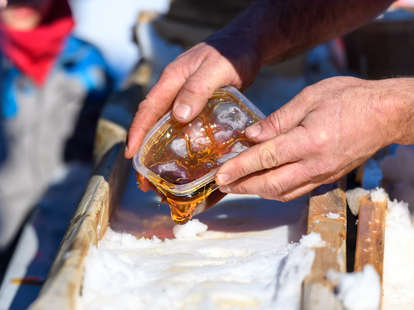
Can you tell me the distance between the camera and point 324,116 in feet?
3.62

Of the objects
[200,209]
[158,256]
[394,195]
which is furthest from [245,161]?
[394,195]

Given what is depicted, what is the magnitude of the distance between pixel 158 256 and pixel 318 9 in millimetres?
932

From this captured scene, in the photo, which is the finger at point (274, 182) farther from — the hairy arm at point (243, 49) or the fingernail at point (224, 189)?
the hairy arm at point (243, 49)

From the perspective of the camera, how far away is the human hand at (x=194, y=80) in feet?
3.98

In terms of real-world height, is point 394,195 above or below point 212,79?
below

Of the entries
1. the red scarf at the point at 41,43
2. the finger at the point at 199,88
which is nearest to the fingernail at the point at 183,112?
the finger at the point at 199,88

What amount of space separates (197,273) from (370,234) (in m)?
0.38

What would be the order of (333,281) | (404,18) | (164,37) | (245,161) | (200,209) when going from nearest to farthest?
(333,281), (245,161), (200,209), (404,18), (164,37)

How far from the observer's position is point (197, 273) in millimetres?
1040

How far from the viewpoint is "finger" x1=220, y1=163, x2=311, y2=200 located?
1137 mm

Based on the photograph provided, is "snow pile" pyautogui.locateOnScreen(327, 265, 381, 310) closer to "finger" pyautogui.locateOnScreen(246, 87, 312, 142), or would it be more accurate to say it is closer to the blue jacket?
"finger" pyautogui.locateOnScreen(246, 87, 312, 142)

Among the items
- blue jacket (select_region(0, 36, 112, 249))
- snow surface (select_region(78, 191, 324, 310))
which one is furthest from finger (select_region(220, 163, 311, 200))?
blue jacket (select_region(0, 36, 112, 249))

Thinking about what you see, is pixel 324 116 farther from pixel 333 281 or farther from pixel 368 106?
pixel 333 281

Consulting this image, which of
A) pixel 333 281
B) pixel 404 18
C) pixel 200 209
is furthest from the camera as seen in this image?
pixel 404 18
